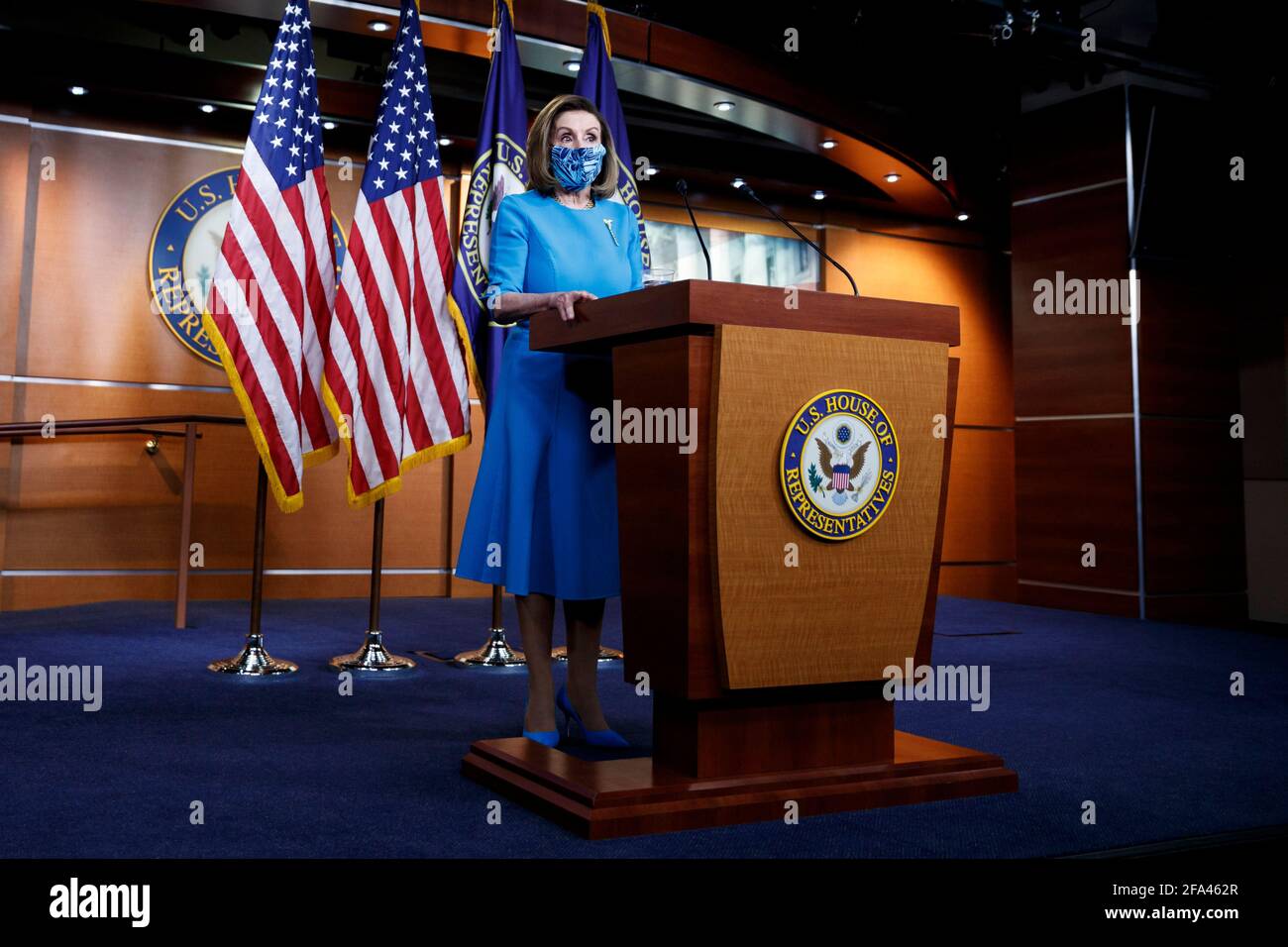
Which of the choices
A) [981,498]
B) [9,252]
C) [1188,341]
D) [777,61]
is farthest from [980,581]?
[9,252]

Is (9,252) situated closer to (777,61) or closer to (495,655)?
(495,655)

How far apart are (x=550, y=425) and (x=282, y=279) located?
1808 millimetres

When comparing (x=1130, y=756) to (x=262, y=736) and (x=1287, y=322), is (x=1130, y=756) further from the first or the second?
(x=1287, y=322)

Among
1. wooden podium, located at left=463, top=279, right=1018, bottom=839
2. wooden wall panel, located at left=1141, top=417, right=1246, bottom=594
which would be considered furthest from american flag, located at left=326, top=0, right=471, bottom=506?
wooden wall panel, located at left=1141, top=417, right=1246, bottom=594

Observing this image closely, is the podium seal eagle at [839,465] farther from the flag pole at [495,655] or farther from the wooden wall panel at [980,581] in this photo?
the wooden wall panel at [980,581]

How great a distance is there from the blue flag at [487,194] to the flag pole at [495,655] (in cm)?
80

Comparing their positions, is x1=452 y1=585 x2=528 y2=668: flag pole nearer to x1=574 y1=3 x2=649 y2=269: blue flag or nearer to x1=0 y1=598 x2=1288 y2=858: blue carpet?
x1=0 y1=598 x2=1288 y2=858: blue carpet

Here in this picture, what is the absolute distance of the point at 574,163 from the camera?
98.6 inches

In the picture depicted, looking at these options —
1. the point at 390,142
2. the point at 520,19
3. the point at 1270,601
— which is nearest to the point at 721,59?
the point at 520,19

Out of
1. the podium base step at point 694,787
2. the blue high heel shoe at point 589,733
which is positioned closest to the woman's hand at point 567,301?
the podium base step at point 694,787

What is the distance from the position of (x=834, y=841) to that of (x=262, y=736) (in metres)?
1.57

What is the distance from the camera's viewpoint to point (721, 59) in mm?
5648

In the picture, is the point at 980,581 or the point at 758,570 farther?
the point at 980,581

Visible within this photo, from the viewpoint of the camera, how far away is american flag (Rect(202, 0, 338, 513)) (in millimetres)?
3754
